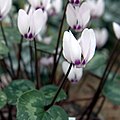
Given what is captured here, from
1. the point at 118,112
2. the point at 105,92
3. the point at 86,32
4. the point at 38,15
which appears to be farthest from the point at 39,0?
the point at 118,112

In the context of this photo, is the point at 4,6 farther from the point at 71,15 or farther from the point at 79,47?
the point at 79,47

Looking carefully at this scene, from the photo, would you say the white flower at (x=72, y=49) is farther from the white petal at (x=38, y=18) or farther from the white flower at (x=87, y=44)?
the white petal at (x=38, y=18)

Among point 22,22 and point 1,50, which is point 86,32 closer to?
point 22,22

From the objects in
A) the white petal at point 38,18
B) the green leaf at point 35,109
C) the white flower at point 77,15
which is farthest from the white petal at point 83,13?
the green leaf at point 35,109

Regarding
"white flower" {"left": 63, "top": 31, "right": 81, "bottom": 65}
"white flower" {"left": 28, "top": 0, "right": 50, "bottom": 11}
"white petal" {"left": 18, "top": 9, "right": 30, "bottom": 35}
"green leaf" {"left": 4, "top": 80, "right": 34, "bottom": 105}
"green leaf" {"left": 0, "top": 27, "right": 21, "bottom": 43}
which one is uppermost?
"white flower" {"left": 28, "top": 0, "right": 50, "bottom": 11}

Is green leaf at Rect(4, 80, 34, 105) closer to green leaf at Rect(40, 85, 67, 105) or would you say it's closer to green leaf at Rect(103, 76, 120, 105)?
green leaf at Rect(40, 85, 67, 105)

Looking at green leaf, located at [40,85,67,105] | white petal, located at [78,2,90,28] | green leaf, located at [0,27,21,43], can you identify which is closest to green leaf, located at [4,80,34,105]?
green leaf, located at [40,85,67,105]
